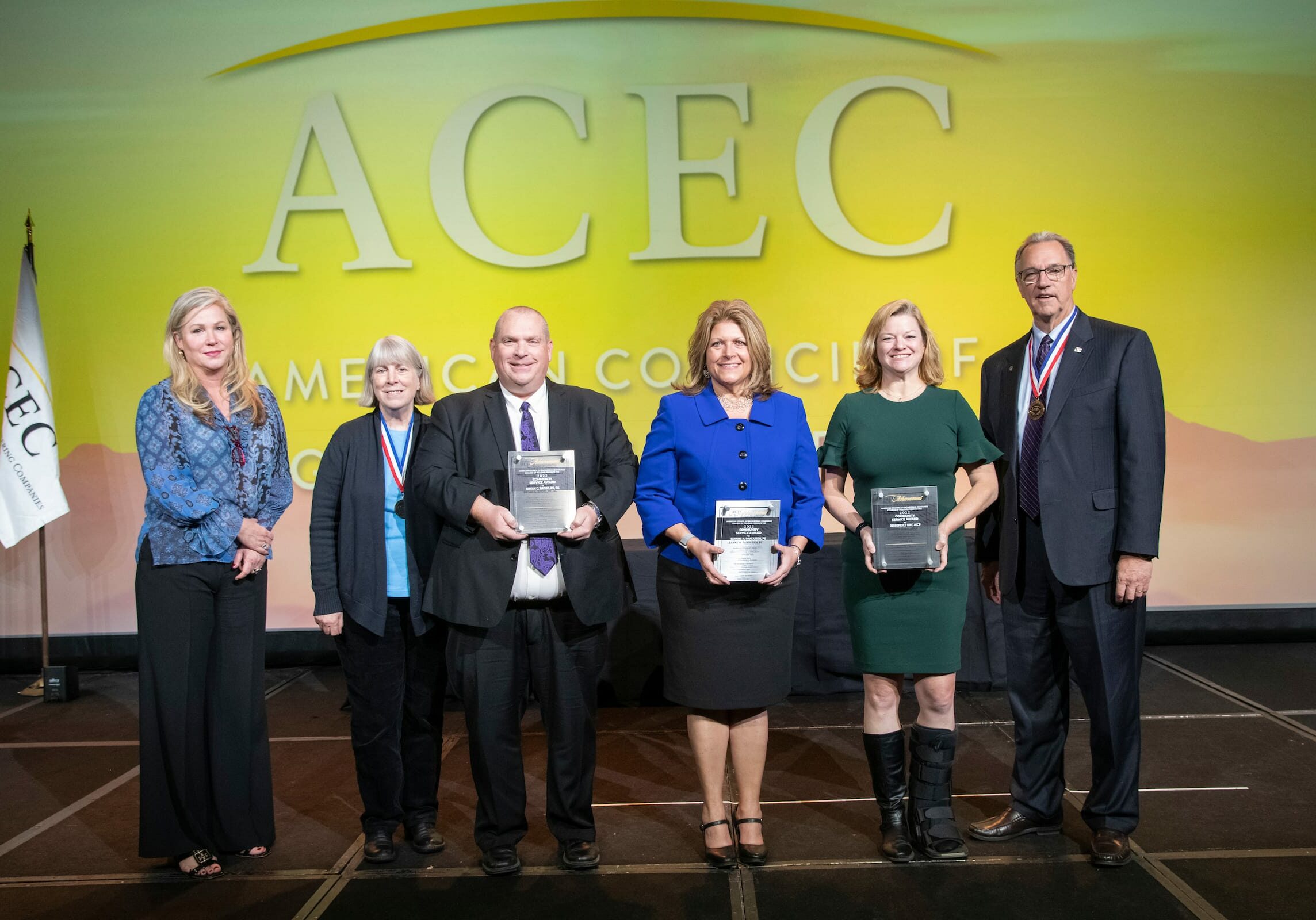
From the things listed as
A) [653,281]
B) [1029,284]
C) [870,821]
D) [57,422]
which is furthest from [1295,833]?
[57,422]

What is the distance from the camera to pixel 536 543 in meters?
2.61

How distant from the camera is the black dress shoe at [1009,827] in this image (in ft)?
9.29

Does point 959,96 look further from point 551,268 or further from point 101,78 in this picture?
point 101,78

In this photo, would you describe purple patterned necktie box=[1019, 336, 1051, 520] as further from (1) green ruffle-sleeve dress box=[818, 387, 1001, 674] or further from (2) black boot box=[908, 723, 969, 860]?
(2) black boot box=[908, 723, 969, 860]

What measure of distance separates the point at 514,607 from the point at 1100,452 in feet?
5.50

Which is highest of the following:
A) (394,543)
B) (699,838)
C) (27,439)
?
(27,439)

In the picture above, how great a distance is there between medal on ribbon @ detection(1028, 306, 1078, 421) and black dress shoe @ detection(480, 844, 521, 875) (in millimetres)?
1924

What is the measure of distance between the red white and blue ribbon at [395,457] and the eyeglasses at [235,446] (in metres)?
0.39

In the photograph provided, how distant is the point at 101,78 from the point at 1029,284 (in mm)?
5009

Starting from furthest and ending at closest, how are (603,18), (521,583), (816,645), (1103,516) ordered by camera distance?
(603,18)
(816,645)
(1103,516)
(521,583)

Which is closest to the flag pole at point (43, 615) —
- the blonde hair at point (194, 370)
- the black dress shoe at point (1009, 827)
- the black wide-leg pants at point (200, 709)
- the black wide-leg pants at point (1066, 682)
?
the black wide-leg pants at point (200, 709)

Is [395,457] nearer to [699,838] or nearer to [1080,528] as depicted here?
[699,838]

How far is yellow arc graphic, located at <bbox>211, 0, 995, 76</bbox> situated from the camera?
17.0 feet

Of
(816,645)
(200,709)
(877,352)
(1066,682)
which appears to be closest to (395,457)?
(200,709)
